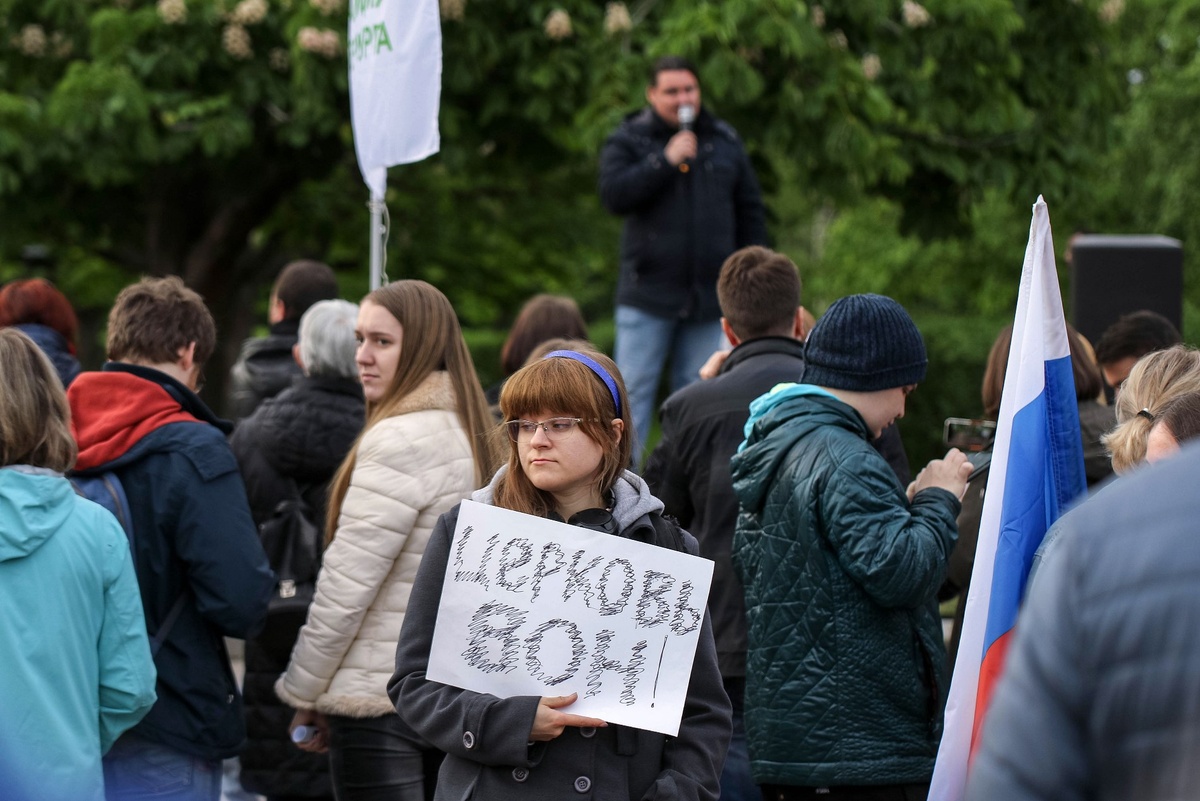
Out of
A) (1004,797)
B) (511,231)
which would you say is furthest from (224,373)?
(1004,797)

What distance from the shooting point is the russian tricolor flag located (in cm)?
350

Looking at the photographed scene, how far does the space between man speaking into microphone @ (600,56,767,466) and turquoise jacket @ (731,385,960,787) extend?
3591 millimetres

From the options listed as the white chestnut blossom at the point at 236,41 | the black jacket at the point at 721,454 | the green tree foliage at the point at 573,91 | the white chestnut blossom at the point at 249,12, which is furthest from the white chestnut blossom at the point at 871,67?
the black jacket at the point at 721,454

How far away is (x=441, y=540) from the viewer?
3.16 m

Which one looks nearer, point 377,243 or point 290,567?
point 290,567

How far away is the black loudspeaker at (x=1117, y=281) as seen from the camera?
8.40m

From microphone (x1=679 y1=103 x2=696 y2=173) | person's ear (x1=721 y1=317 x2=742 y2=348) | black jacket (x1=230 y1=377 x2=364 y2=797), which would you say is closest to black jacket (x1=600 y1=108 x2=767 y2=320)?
microphone (x1=679 y1=103 x2=696 y2=173)

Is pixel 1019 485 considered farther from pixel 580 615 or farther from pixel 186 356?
pixel 186 356

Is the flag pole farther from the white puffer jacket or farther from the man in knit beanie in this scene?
the man in knit beanie

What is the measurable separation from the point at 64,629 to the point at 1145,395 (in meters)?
2.65

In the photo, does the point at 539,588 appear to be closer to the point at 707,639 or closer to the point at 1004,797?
the point at 707,639

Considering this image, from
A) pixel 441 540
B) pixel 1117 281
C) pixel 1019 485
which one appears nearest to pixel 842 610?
pixel 1019 485

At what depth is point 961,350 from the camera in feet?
43.3

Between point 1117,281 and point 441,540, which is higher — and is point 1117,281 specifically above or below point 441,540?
above
